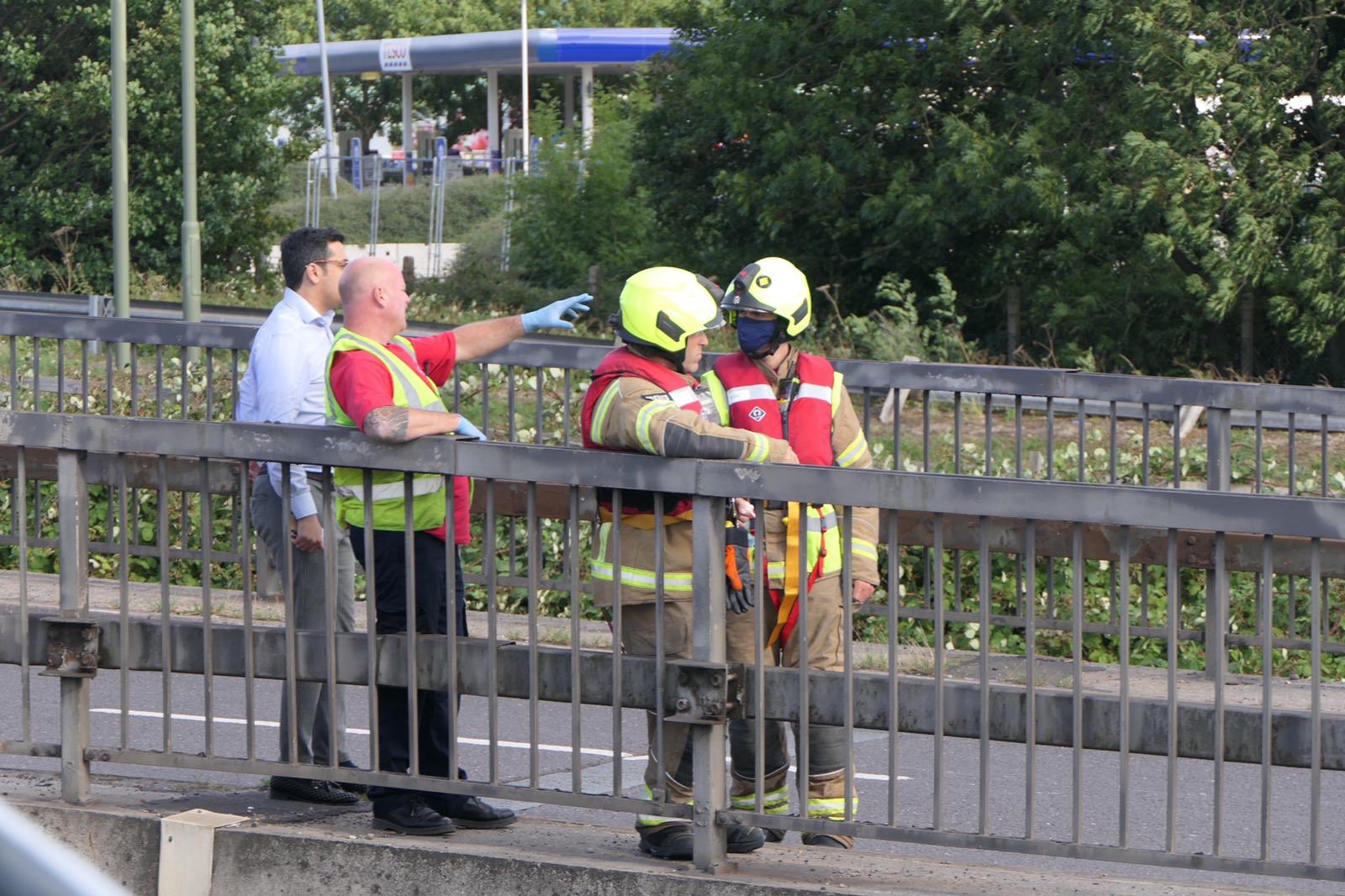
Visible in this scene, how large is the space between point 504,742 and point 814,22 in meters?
20.6

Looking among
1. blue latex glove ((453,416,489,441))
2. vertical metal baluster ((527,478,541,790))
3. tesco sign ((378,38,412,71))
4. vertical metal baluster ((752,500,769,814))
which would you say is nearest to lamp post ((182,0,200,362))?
blue latex glove ((453,416,489,441))

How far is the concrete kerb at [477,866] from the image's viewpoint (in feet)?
14.7

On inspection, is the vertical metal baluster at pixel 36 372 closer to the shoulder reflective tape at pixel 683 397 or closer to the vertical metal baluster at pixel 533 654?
the shoulder reflective tape at pixel 683 397

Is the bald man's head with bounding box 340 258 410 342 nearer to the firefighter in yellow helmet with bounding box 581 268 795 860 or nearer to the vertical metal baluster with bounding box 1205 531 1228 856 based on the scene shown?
the firefighter in yellow helmet with bounding box 581 268 795 860

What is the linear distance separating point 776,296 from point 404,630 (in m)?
1.41

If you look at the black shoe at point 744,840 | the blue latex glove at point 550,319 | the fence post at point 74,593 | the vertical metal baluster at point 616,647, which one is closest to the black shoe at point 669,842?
the black shoe at point 744,840

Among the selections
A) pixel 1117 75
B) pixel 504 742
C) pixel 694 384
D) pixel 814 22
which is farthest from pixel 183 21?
pixel 694 384

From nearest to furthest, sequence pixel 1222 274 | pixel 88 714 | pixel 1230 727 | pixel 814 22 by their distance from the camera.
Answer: pixel 1230 727 < pixel 88 714 < pixel 1222 274 < pixel 814 22

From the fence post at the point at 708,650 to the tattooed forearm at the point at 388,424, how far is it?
2.47ft

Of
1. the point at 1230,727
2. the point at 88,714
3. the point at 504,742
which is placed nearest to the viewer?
the point at 1230,727

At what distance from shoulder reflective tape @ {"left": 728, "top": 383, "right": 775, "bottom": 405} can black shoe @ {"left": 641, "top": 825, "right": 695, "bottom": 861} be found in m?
1.26

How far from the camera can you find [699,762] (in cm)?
446

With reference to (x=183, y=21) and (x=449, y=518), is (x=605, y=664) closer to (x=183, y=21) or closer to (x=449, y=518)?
(x=449, y=518)

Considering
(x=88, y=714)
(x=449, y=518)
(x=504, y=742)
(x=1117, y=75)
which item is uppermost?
(x=1117, y=75)
